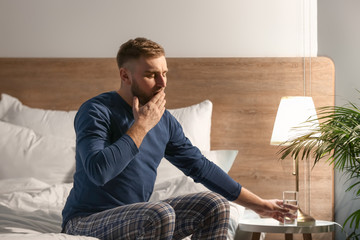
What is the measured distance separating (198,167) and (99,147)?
481 mm

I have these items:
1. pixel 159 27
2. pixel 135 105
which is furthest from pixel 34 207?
pixel 159 27

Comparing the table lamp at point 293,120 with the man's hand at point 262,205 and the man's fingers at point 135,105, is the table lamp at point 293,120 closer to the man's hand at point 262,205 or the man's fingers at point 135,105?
the man's hand at point 262,205

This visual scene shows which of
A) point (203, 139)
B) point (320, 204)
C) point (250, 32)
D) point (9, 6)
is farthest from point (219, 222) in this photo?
point (9, 6)

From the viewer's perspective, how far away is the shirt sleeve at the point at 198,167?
6.55ft

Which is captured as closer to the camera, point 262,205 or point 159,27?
point 262,205

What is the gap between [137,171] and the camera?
6.11 ft

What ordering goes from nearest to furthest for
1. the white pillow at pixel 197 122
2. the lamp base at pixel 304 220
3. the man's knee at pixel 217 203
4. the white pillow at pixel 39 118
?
1. the man's knee at pixel 217 203
2. the lamp base at pixel 304 220
3. the white pillow at pixel 197 122
4. the white pillow at pixel 39 118

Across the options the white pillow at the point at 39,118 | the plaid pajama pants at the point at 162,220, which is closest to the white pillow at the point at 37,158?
the white pillow at the point at 39,118

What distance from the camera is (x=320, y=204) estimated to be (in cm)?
325

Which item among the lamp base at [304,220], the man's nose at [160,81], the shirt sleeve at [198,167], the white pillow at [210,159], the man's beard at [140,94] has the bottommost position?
the lamp base at [304,220]

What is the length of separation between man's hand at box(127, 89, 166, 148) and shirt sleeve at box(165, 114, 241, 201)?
220 millimetres

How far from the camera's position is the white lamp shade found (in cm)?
288

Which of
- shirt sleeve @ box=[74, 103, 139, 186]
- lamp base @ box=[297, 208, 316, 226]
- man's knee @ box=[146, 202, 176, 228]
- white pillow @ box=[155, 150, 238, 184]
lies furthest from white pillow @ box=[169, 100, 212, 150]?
man's knee @ box=[146, 202, 176, 228]

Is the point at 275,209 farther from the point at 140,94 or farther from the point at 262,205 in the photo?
the point at 140,94
